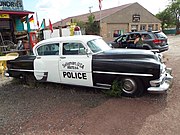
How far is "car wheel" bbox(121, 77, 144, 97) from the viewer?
15.6ft

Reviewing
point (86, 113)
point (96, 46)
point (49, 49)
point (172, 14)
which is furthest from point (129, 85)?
point (172, 14)

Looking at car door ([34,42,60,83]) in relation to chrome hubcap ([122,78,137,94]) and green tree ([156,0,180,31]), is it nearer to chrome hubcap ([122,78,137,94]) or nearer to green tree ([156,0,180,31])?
chrome hubcap ([122,78,137,94])

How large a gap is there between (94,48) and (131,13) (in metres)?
31.9

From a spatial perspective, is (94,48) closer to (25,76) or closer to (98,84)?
(98,84)

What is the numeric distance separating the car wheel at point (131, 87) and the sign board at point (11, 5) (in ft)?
36.6

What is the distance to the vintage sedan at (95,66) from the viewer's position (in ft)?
15.0

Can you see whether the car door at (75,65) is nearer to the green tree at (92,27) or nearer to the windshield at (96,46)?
the windshield at (96,46)

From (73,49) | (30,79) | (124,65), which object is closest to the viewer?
(124,65)

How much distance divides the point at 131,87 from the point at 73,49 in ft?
6.50

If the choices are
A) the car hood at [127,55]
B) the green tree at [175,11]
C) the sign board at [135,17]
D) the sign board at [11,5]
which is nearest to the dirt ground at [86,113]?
the car hood at [127,55]

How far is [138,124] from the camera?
3604mm

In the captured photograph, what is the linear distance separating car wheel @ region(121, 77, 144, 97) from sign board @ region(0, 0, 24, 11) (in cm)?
1116

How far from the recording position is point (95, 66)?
16.6 ft

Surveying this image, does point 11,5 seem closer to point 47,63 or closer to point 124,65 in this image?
point 47,63
